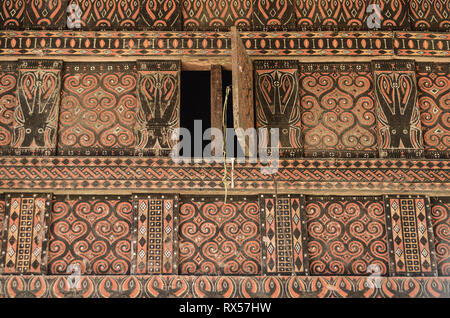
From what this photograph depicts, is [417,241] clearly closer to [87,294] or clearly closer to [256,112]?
[256,112]

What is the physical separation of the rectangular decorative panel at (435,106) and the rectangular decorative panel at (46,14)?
11.2 ft

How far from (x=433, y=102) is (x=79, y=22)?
11.2 ft

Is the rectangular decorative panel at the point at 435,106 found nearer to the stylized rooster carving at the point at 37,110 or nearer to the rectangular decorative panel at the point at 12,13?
the stylized rooster carving at the point at 37,110

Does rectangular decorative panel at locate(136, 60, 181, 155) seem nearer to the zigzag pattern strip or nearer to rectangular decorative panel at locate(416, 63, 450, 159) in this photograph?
the zigzag pattern strip

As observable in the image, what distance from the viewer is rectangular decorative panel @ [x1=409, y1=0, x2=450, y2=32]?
19.8ft

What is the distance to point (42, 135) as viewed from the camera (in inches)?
222

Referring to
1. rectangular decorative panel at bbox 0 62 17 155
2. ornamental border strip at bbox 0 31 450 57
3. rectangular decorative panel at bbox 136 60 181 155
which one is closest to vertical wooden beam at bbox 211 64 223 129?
ornamental border strip at bbox 0 31 450 57

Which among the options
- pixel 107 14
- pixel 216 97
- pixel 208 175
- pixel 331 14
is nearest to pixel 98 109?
pixel 107 14

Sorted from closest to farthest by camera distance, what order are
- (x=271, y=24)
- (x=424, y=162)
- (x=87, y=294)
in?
(x=87, y=294), (x=424, y=162), (x=271, y=24)

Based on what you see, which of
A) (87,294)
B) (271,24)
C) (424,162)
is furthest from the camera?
(271,24)

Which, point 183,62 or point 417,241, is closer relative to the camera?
point 417,241

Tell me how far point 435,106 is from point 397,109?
38cm

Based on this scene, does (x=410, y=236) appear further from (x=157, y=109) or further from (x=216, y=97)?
(x=157, y=109)

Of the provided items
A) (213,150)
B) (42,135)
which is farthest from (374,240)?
(42,135)
